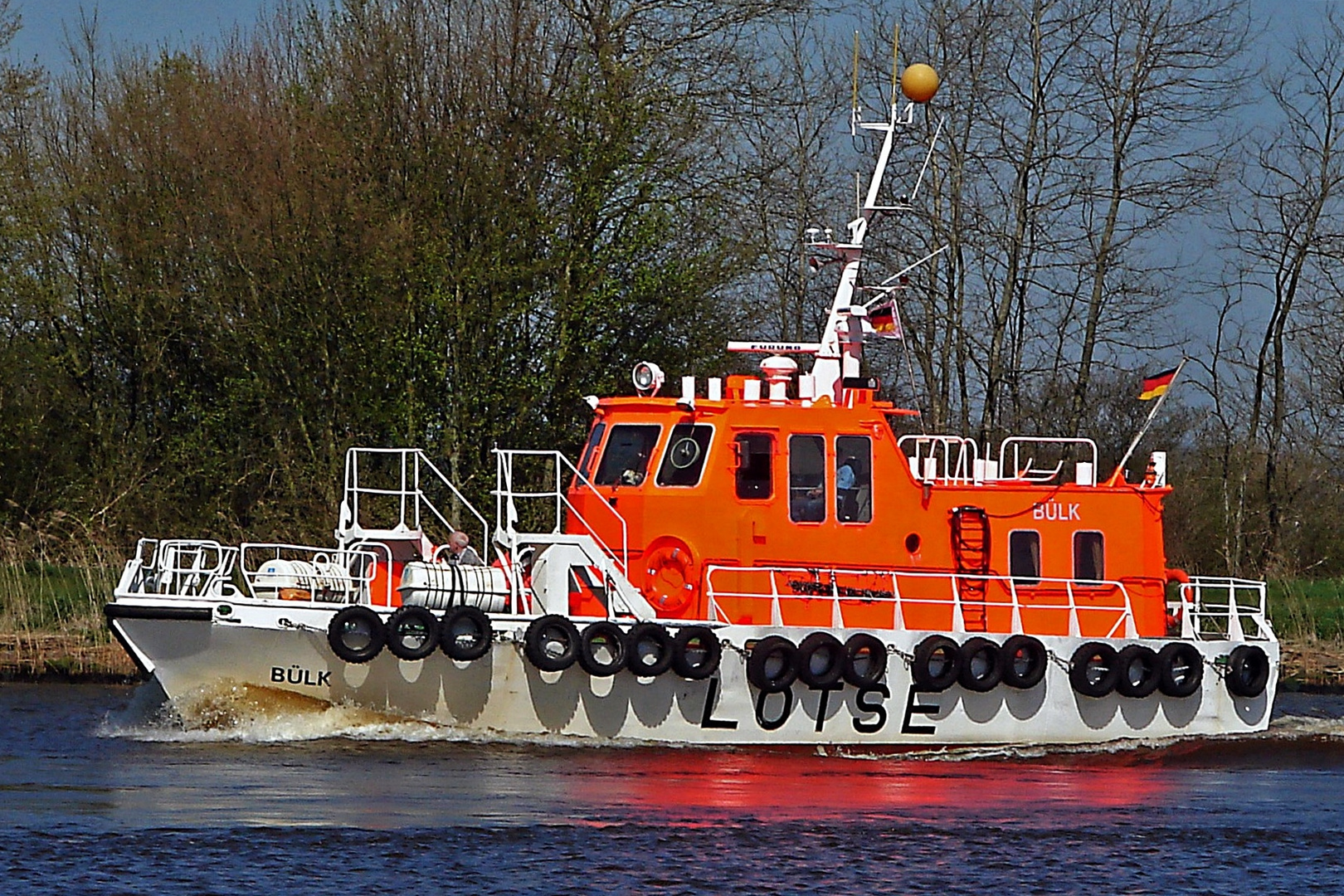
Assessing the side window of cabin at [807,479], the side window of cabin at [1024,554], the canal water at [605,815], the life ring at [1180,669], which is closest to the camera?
the canal water at [605,815]

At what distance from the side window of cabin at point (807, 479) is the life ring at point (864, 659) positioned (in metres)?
1.26

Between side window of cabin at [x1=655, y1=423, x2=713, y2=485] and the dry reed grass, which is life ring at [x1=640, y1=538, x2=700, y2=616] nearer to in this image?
side window of cabin at [x1=655, y1=423, x2=713, y2=485]

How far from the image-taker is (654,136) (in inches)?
1195

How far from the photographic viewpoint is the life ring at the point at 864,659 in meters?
18.6

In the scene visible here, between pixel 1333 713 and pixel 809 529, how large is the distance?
27.1 ft

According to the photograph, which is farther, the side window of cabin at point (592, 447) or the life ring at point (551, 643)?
the side window of cabin at point (592, 447)

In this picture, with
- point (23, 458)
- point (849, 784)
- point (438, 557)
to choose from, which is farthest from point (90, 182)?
point (849, 784)

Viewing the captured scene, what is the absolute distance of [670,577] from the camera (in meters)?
19.0

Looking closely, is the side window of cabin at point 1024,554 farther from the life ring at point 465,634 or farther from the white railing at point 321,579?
the white railing at point 321,579

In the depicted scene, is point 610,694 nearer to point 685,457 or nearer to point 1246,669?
point 685,457

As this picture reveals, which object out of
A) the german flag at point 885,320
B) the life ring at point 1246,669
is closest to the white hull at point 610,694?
the life ring at point 1246,669

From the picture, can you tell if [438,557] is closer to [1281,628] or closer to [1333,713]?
[1333,713]

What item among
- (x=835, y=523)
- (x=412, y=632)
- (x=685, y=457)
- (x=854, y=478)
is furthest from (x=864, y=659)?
(x=412, y=632)

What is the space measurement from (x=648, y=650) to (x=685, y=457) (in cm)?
196
